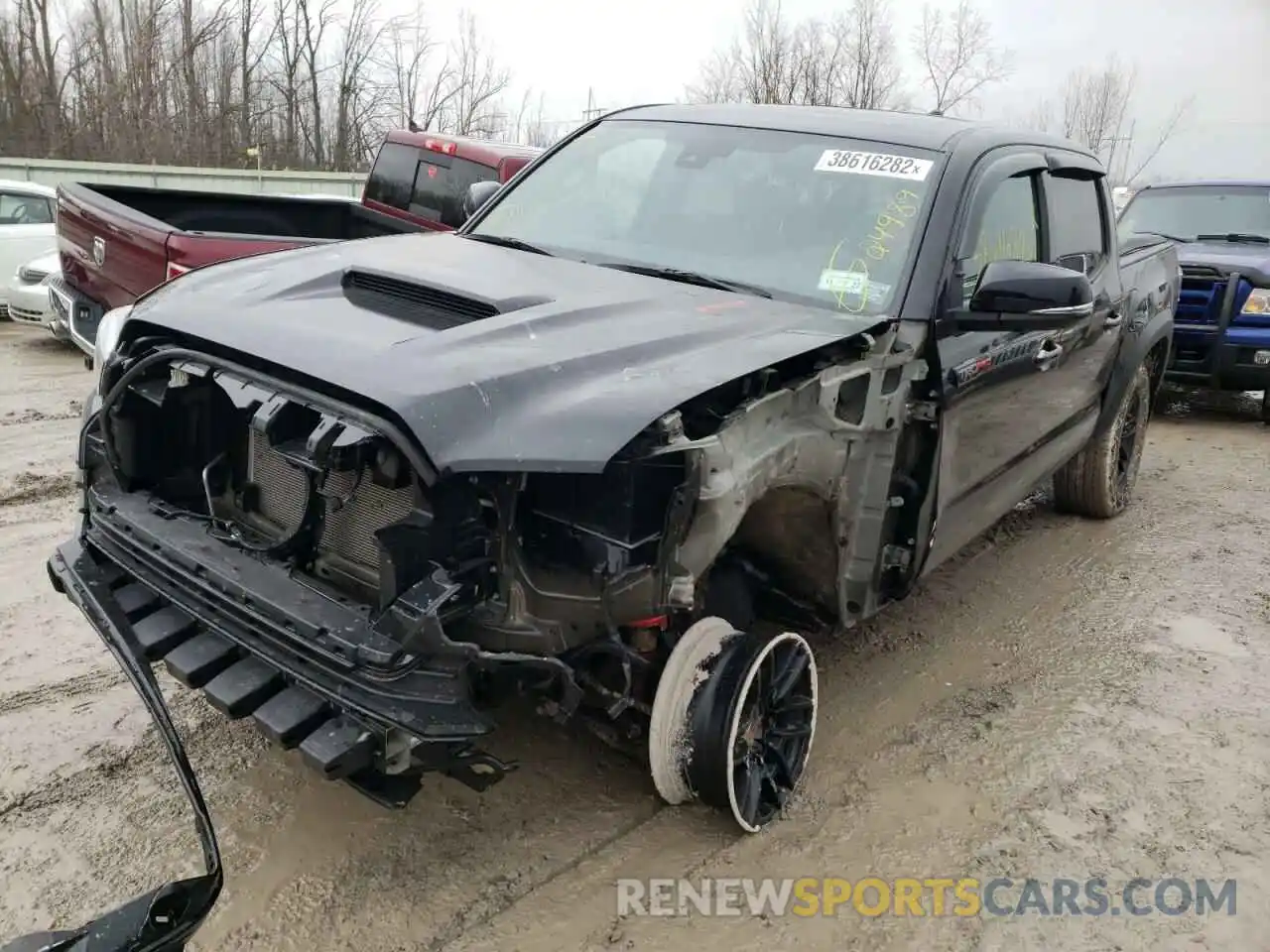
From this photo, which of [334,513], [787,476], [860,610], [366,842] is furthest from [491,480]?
[860,610]

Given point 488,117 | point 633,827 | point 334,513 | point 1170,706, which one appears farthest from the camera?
point 488,117

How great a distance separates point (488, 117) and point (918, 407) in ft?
112

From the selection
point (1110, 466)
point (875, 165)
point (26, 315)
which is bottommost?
point (26, 315)

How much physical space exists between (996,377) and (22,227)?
10.3 m

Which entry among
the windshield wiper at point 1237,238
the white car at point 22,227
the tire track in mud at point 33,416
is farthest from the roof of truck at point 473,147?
the windshield wiper at point 1237,238

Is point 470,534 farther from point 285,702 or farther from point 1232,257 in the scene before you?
point 1232,257

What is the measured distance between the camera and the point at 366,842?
282 cm

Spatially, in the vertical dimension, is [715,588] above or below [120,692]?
above

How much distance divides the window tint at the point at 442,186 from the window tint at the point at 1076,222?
190 inches

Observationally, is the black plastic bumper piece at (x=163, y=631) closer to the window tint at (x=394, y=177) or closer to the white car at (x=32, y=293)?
the window tint at (x=394, y=177)

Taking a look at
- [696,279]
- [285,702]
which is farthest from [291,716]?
[696,279]

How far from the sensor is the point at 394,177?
28.2 feet

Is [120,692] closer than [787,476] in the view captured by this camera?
No

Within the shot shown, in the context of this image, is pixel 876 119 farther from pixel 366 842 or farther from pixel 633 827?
pixel 366 842
